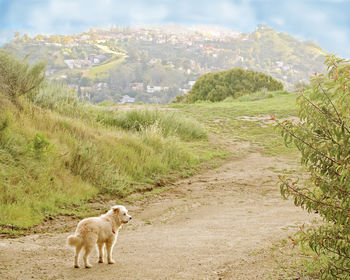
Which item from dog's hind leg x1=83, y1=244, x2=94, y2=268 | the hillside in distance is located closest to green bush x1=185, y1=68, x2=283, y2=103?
the hillside in distance

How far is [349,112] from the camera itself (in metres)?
3.60

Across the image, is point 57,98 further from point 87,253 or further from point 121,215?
point 87,253

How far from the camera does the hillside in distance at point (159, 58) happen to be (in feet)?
146

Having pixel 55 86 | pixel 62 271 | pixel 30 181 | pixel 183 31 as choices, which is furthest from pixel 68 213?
pixel 183 31

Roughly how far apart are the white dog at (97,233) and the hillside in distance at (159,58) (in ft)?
91.4

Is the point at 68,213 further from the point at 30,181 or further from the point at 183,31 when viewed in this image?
the point at 183,31

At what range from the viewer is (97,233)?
15.6 ft

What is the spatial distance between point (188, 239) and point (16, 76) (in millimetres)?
7211

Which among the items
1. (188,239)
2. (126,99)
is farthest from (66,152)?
(126,99)

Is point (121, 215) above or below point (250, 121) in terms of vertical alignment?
below

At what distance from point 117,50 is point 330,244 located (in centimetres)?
5742

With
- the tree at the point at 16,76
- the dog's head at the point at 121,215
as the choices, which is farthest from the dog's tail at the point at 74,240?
the tree at the point at 16,76

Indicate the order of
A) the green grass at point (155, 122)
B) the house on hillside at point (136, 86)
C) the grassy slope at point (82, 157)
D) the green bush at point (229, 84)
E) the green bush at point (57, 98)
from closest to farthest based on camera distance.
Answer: the grassy slope at point (82, 157), the green bush at point (57, 98), the green grass at point (155, 122), the green bush at point (229, 84), the house on hillside at point (136, 86)

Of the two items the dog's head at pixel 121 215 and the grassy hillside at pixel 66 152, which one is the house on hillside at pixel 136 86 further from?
the dog's head at pixel 121 215
